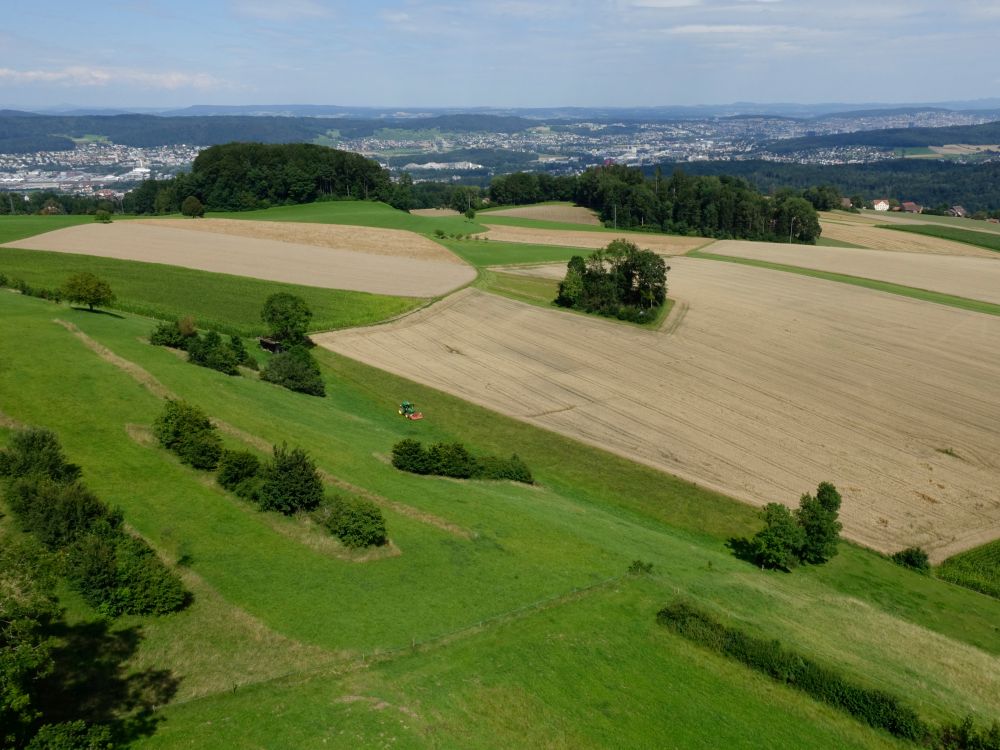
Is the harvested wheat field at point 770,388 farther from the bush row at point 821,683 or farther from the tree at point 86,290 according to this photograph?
the tree at point 86,290

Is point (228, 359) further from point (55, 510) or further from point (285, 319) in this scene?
point (55, 510)

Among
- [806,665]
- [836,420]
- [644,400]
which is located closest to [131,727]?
[806,665]

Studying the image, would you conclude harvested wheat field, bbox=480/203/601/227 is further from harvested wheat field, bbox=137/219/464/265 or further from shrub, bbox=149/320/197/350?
shrub, bbox=149/320/197/350

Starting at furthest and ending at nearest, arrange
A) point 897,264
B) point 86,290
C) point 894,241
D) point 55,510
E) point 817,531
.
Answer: point 894,241, point 897,264, point 86,290, point 817,531, point 55,510

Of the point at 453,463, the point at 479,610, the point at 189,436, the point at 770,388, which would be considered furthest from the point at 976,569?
the point at 189,436

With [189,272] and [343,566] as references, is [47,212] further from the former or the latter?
[343,566]

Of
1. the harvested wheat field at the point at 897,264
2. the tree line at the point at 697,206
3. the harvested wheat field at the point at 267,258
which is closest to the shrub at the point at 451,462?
the harvested wheat field at the point at 267,258
